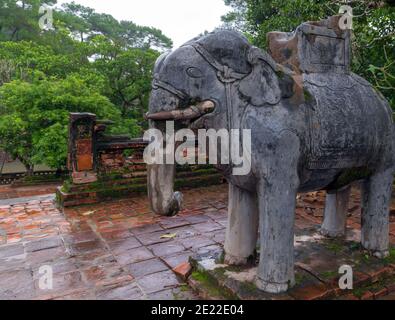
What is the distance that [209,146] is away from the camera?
95.3 inches

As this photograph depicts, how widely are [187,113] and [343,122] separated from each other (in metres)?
1.17

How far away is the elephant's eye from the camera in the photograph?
2223 millimetres

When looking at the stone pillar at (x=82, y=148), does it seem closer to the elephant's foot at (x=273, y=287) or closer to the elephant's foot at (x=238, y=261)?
the elephant's foot at (x=238, y=261)

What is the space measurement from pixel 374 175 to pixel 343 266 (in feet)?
2.55

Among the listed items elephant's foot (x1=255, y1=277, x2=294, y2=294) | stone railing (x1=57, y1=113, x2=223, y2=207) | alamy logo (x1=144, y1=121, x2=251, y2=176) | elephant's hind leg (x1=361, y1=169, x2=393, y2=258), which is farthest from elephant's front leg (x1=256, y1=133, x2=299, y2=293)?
stone railing (x1=57, y1=113, x2=223, y2=207)

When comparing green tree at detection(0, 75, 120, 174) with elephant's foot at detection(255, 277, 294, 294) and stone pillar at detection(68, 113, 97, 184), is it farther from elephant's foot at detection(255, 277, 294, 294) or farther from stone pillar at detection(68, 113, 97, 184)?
elephant's foot at detection(255, 277, 294, 294)

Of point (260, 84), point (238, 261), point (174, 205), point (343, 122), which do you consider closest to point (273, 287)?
point (238, 261)

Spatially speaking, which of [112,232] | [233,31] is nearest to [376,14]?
[233,31]

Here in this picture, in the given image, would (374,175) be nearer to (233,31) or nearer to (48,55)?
(233,31)

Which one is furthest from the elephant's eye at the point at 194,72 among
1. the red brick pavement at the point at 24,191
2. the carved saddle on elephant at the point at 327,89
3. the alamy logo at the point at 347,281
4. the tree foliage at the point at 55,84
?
the red brick pavement at the point at 24,191

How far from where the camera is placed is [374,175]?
2.86 m

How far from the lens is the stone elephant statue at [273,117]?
225 cm

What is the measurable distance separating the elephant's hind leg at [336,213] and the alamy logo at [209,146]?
1.43 metres

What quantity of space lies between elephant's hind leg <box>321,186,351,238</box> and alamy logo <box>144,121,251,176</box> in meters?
1.43
